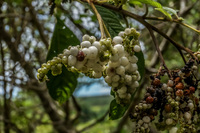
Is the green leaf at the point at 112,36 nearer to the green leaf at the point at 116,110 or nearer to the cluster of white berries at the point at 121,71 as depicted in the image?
the green leaf at the point at 116,110

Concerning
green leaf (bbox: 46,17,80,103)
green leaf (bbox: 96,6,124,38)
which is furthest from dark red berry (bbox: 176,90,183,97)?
green leaf (bbox: 46,17,80,103)

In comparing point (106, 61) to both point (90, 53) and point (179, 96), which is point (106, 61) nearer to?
point (90, 53)

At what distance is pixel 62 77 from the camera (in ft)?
2.66

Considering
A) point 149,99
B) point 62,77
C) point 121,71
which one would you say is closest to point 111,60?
point 121,71

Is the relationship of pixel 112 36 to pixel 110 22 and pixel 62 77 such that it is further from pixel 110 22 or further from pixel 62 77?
pixel 62 77

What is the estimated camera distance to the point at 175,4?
227 centimetres

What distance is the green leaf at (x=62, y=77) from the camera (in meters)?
0.80

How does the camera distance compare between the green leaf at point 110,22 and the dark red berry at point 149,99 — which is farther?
the green leaf at point 110,22

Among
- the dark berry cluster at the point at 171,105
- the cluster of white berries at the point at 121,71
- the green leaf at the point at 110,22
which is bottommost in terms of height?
the dark berry cluster at the point at 171,105

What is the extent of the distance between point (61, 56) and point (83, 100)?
12.9ft

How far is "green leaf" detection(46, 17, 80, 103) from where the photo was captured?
80 centimetres

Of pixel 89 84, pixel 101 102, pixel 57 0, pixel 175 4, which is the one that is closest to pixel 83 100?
pixel 101 102

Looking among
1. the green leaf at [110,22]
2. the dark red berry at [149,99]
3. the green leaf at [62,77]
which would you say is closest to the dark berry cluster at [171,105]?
the dark red berry at [149,99]

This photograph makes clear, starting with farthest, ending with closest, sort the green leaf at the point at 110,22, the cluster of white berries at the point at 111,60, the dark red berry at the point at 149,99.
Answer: the green leaf at the point at 110,22, the dark red berry at the point at 149,99, the cluster of white berries at the point at 111,60
